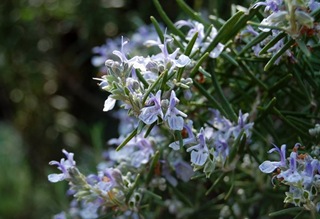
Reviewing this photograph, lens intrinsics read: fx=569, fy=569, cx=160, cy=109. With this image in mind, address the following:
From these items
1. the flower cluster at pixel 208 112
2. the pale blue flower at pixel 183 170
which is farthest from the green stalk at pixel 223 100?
the pale blue flower at pixel 183 170

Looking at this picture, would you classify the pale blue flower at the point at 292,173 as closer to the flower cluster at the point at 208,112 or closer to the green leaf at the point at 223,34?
the flower cluster at the point at 208,112

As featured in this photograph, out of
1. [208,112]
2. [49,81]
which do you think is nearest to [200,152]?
[208,112]

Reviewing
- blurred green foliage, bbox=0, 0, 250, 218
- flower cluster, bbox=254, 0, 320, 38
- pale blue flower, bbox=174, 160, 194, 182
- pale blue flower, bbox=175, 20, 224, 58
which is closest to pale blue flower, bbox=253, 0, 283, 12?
flower cluster, bbox=254, 0, 320, 38

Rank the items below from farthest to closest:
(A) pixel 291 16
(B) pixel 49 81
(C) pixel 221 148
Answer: (B) pixel 49 81 < (C) pixel 221 148 < (A) pixel 291 16

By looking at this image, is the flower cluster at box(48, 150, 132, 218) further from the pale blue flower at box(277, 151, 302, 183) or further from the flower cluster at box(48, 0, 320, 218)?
the pale blue flower at box(277, 151, 302, 183)

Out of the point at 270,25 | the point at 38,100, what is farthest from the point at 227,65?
the point at 38,100

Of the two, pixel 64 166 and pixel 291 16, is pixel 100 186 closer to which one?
pixel 64 166
